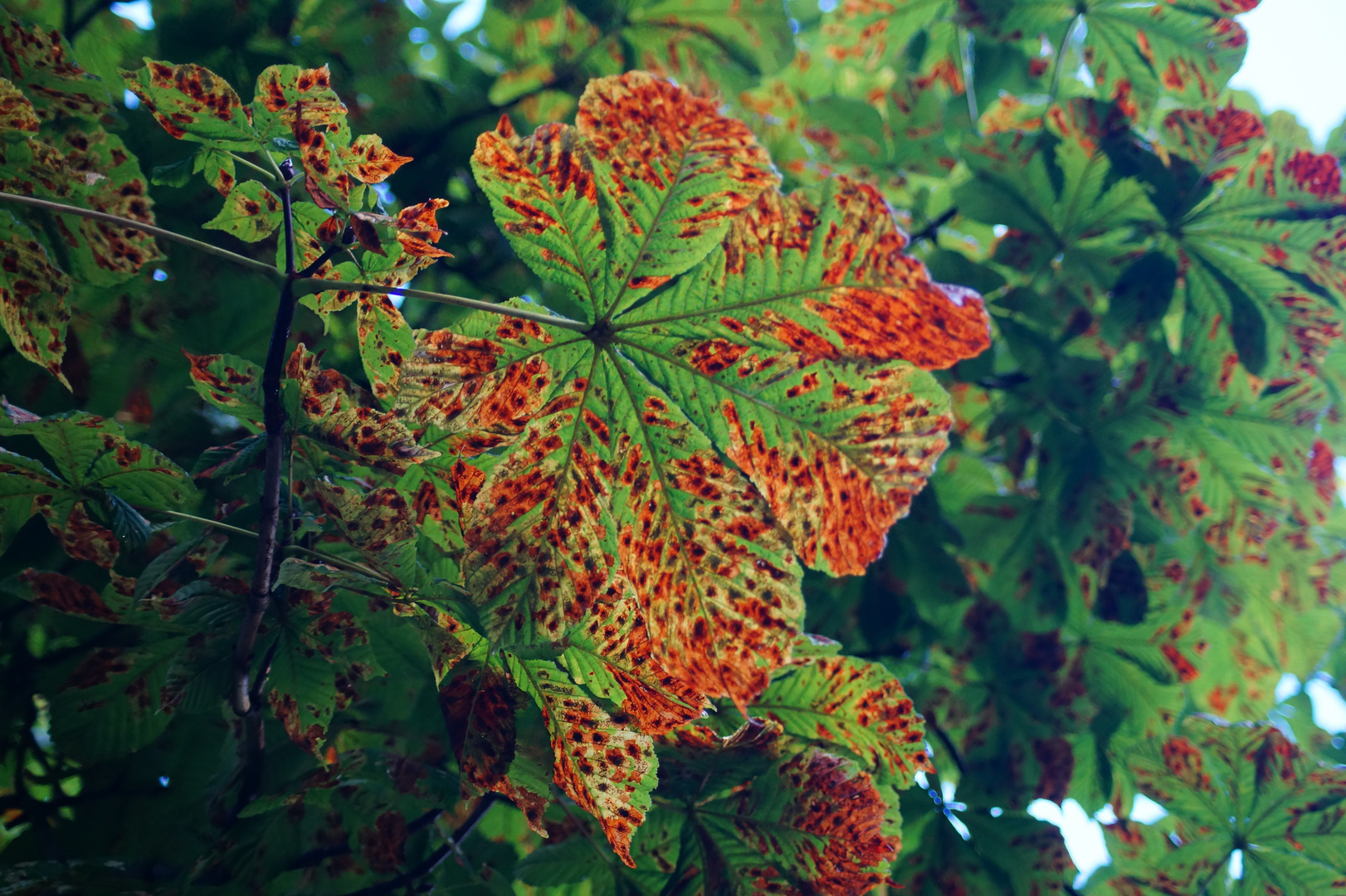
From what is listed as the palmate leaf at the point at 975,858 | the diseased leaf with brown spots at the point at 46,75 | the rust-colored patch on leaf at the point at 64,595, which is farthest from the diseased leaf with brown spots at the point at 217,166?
the palmate leaf at the point at 975,858

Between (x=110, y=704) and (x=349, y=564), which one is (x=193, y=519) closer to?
(x=349, y=564)

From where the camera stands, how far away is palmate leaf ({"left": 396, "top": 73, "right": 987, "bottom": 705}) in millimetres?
467

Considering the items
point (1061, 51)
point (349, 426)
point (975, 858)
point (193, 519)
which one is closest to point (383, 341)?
point (349, 426)

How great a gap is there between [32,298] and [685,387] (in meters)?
0.45

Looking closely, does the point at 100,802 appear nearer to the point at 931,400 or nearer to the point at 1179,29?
the point at 931,400

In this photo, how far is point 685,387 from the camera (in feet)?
1.73

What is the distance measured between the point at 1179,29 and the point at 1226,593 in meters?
0.96

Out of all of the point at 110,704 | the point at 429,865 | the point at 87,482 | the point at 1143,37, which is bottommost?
the point at 429,865

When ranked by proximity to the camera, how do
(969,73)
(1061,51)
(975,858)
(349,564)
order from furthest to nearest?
1. (969,73)
2. (1061,51)
3. (975,858)
4. (349,564)

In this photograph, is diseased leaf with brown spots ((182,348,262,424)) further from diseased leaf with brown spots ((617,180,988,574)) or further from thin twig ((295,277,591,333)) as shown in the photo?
diseased leaf with brown spots ((617,180,988,574))

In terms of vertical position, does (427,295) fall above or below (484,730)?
above

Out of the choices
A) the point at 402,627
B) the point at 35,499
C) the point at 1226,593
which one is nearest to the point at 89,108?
the point at 35,499

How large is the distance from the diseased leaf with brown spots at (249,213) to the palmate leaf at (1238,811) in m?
1.27

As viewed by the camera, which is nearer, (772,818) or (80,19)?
(772,818)
